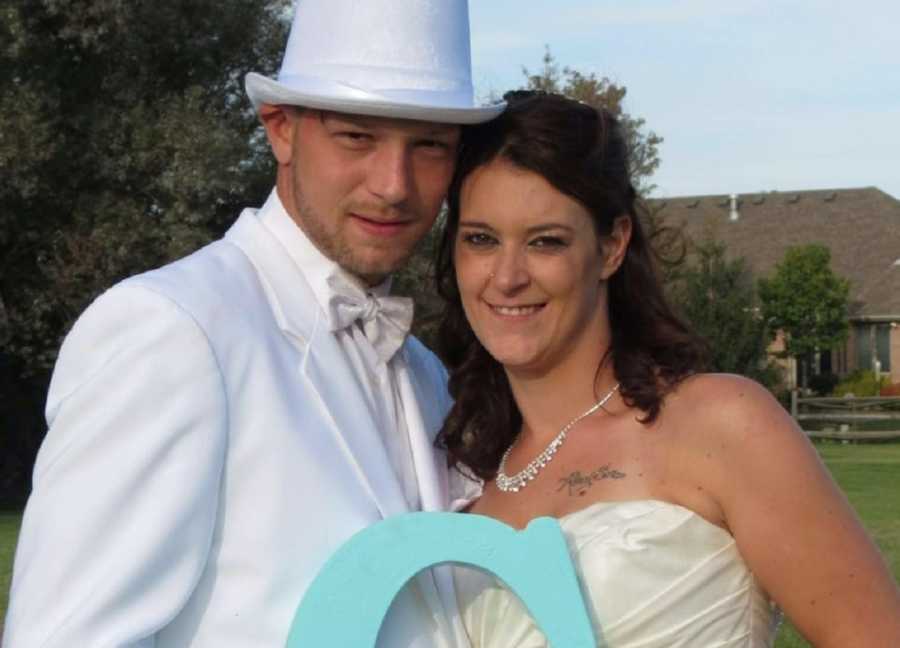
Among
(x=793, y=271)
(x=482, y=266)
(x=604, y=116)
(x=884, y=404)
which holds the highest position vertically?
(x=604, y=116)

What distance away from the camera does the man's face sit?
3.11 m

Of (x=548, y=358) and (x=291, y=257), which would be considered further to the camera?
(x=548, y=358)

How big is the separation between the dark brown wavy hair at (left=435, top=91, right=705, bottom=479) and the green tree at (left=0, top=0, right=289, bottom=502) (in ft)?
59.3

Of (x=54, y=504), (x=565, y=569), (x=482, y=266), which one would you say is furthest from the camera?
(x=482, y=266)

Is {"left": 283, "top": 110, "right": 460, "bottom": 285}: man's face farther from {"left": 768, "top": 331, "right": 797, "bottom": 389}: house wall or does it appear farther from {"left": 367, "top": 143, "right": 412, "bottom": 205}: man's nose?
{"left": 768, "top": 331, "right": 797, "bottom": 389}: house wall

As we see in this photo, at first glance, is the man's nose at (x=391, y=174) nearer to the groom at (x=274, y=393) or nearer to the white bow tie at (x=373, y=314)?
the groom at (x=274, y=393)

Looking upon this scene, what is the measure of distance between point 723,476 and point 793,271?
39.3 m

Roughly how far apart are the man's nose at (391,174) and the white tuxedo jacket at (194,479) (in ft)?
1.10

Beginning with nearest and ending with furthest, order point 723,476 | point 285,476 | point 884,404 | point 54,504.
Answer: point 54,504, point 285,476, point 723,476, point 884,404

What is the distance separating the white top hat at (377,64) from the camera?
3.06 metres


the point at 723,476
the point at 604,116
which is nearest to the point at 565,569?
the point at 723,476

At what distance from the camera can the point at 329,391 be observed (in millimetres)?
3010

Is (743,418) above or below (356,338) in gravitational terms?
below

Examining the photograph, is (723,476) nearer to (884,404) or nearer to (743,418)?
(743,418)
